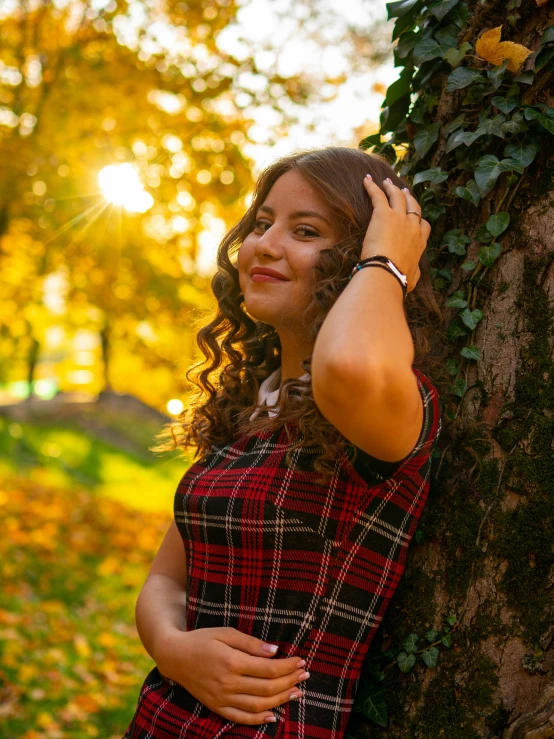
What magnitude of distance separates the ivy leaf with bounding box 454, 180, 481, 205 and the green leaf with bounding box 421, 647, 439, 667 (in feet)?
3.65

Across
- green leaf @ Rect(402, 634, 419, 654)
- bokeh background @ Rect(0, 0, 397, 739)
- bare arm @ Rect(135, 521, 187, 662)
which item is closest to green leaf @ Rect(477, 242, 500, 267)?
green leaf @ Rect(402, 634, 419, 654)

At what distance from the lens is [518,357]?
174 centimetres

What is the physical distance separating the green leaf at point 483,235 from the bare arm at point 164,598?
3.97 feet

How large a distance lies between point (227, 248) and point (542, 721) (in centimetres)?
161

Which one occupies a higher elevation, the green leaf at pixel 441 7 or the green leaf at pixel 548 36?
the green leaf at pixel 441 7

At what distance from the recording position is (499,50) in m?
1.79

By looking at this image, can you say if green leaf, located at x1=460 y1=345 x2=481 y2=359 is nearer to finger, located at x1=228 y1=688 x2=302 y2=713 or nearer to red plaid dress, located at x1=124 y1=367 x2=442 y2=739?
red plaid dress, located at x1=124 y1=367 x2=442 y2=739

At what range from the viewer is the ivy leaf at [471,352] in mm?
1793

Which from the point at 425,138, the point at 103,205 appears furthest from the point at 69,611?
the point at 425,138

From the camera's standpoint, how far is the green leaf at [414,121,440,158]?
2.00 metres

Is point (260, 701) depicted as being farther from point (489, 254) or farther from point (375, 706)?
point (489, 254)

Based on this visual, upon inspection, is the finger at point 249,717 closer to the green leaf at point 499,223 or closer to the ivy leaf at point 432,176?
the green leaf at point 499,223

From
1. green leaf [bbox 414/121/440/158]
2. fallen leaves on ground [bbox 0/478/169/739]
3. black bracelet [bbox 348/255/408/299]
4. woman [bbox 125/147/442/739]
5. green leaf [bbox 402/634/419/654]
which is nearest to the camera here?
woman [bbox 125/147/442/739]

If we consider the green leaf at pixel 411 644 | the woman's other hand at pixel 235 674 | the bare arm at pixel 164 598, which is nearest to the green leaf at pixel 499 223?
the green leaf at pixel 411 644
